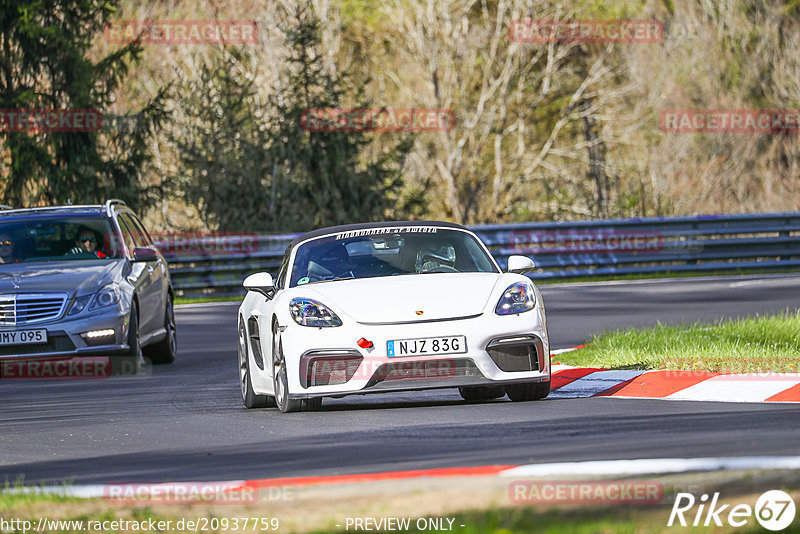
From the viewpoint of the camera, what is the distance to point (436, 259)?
440 inches

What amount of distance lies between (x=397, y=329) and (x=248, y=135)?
2504cm

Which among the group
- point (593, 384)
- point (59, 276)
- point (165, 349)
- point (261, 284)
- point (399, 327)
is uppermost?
point (261, 284)

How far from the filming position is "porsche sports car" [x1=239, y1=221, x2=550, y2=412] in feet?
32.6

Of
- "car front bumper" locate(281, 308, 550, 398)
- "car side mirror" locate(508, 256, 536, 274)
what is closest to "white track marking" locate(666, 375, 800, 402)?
"car front bumper" locate(281, 308, 550, 398)

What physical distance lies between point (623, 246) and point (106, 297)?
15.0m

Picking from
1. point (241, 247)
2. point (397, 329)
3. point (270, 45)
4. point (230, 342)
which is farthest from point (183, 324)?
point (270, 45)

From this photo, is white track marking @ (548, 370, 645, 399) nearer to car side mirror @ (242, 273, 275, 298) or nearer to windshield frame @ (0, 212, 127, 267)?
car side mirror @ (242, 273, 275, 298)

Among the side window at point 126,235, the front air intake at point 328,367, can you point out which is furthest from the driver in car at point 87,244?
the front air intake at point 328,367

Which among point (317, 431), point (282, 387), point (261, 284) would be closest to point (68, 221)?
point (261, 284)

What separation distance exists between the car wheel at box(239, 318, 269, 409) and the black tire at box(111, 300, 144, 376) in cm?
283

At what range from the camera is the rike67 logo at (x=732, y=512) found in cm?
517

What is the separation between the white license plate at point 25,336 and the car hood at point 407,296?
449 centimetres

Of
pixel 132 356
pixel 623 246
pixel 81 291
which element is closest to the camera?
pixel 81 291

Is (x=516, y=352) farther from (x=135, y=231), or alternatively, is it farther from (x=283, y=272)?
(x=135, y=231)
